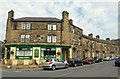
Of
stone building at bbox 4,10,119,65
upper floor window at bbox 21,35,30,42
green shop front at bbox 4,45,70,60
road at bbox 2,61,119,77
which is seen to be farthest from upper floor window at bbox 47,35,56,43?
road at bbox 2,61,119,77

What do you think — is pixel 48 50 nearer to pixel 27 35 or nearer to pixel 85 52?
pixel 27 35

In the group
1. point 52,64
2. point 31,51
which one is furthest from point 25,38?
point 52,64

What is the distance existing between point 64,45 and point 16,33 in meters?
11.0

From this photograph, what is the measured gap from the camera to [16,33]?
41.8m

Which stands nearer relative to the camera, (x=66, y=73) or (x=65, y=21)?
(x=66, y=73)

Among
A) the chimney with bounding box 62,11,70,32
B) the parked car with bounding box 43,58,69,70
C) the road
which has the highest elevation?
the chimney with bounding box 62,11,70,32

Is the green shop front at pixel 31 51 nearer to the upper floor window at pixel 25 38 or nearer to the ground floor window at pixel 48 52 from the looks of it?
the ground floor window at pixel 48 52

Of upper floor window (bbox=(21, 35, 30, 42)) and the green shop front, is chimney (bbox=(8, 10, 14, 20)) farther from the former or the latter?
the green shop front

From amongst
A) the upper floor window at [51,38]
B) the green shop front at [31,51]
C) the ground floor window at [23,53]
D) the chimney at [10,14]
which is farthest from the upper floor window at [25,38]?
the chimney at [10,14]

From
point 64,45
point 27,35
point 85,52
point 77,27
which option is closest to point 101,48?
point 85,52

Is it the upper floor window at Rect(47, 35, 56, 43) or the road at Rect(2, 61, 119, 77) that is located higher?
the upper floor window at Rect(47, 35, 56, 43)

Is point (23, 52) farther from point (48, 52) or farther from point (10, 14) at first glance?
point (10, 14)

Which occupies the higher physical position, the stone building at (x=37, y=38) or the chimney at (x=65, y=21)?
the chimney at (x=65, y=21)

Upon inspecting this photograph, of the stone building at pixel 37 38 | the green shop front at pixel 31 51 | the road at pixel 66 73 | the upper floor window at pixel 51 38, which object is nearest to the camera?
the road at pixel 66 73
